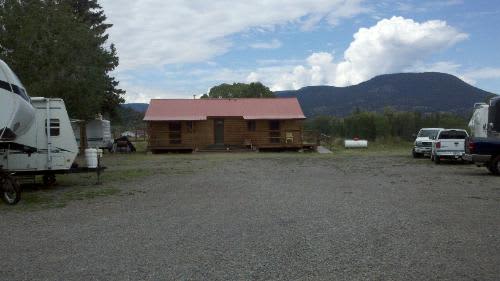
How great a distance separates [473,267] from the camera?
5.99m

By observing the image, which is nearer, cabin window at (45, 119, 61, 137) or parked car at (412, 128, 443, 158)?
cabin window at (45, 119, 61, 137)

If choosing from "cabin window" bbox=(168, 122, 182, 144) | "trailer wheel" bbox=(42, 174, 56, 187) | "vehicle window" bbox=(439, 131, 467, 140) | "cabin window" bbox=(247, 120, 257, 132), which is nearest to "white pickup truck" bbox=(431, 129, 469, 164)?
"vehicle window" bbox=(439, 131, 467, 140)

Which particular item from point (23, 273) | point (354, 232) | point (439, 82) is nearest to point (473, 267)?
point (354, 232)

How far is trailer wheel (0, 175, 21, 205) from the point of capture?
12.3 m

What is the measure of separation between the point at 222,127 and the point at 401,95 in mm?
149934

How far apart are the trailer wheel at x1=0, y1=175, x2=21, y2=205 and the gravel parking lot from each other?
2.43 feet

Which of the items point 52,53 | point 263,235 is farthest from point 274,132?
point 263,235

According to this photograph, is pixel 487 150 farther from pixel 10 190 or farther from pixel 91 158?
pixel 10 190

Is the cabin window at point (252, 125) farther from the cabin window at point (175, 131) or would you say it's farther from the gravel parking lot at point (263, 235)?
the gravel parking lot at point (263, 235)

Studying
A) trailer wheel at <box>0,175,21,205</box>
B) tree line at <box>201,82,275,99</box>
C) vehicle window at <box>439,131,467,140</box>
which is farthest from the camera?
tree line at <box>201,82,275,99</box>

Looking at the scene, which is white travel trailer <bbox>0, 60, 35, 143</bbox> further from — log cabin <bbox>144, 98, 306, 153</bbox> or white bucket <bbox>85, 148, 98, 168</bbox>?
log cabin <bbox>144, 98, 306, 153</bbox>

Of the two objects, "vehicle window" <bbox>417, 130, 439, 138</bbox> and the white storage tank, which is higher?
"vehicle window" <bbox>417, 130, 439, 138</bbox>

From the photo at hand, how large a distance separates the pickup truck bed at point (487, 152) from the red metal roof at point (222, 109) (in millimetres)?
20390

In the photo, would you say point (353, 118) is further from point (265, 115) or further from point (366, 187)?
point (366, 187)
